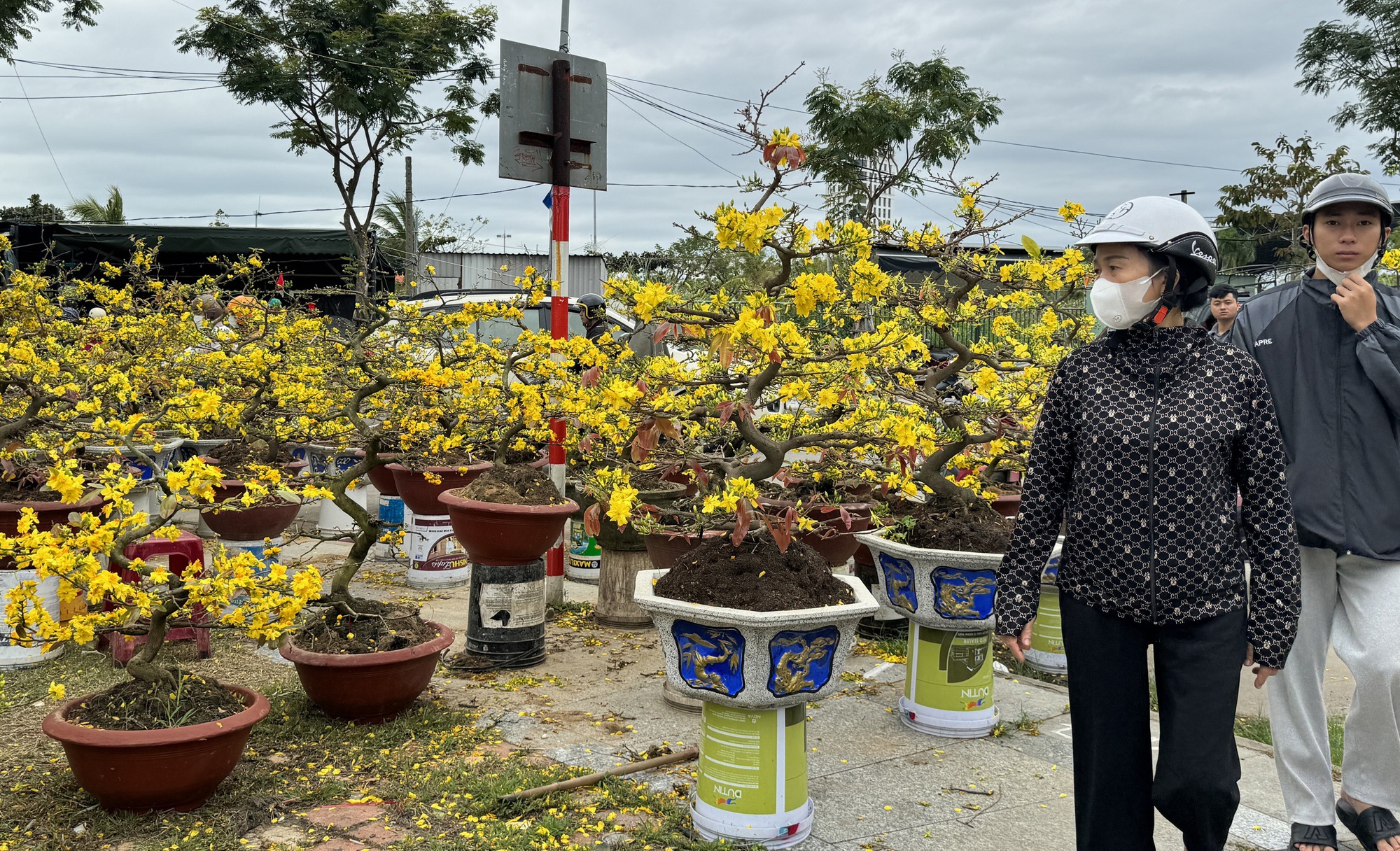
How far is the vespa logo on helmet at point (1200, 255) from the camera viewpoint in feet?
6.55

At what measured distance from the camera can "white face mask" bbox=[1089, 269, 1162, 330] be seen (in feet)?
6.66

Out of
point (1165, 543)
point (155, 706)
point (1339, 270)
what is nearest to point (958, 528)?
point (1339, 270)

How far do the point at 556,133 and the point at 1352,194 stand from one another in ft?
10.8

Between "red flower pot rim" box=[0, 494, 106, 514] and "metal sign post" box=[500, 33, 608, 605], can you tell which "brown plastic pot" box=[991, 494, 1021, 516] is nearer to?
"metal sign post" box=[500, 33, 608, 605]

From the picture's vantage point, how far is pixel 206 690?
9.32ft

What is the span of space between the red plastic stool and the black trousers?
309 cm

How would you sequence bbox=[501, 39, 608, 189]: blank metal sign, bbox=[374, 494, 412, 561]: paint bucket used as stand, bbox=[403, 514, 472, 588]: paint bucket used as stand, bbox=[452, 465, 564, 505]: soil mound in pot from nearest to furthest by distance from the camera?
bbox=[452, 465, 564, 505]: soil mound in pot < bbox=[501, 39, 608, 189]: blank metal sign < bbox=[403, 514, 472, 588]: paint bucket used as stand < bbox=[374, 494, 412, 561]: paint bucket used as stand

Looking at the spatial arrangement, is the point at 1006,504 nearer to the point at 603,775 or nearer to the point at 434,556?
the point at 603,775

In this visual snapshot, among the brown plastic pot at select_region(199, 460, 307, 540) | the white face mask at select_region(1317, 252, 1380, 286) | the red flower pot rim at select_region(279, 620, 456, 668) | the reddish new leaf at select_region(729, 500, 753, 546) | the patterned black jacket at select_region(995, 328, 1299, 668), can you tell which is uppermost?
the white face mask at select_region(1317, 252, 1380, 286)

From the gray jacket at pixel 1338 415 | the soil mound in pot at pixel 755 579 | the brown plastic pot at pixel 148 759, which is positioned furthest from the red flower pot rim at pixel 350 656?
the gray jacket at pixel 1338 415

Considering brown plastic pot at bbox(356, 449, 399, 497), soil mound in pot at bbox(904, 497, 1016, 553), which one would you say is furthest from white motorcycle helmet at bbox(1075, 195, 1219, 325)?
brown plastic pot at bbox(356, 449, 399, 497)

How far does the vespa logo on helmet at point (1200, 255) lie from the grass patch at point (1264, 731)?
1.99 meters

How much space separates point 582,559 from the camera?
5.79m

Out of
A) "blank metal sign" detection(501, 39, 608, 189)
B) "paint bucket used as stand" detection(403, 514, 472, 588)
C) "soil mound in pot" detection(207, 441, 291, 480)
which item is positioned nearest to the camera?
"blank metal sign" detection(501, 39, 608, 189)
